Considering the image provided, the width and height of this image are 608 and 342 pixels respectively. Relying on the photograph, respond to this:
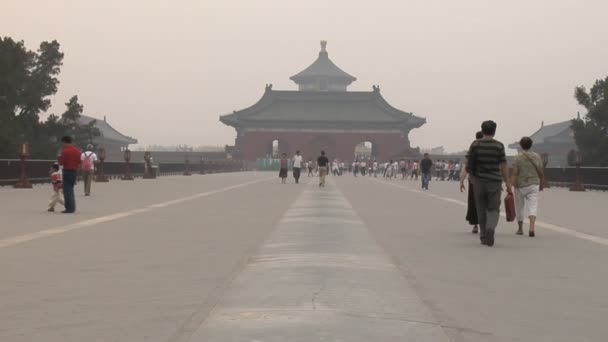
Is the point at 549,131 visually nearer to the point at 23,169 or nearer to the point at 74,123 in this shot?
the point at 74,123

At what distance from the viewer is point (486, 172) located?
11.7 m

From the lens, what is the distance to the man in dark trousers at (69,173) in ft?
55.7

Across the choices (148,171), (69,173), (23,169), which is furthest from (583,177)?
(69,173)

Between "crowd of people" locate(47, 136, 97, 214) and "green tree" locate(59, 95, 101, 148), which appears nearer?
"crowd of people" locate(47, 136, 97, 214)

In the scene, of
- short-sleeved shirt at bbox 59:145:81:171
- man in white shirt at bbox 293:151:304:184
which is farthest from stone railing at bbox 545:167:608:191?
short-sleeved shirt at bbox 59:145:81:171

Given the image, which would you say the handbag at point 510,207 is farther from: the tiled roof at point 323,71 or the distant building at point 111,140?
the tiled roof at point 323,71

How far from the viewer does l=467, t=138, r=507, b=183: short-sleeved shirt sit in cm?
1173

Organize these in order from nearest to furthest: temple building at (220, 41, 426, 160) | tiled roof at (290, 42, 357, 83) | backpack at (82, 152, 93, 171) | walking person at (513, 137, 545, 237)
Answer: walking person at (513, 137, 545, 237), backpack at (82, 152, 93, 171), temple building at (220, 41, 426, 160), tiled roof at (290, 42, 357, 83)

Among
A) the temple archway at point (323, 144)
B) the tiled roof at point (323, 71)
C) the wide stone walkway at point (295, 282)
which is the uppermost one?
the tiled roof at point (323, 71)

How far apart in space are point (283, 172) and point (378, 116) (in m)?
57.5

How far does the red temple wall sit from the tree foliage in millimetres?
44057

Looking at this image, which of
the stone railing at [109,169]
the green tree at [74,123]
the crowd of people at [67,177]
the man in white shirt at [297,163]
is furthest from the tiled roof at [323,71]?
the crowd of people at [67,177]

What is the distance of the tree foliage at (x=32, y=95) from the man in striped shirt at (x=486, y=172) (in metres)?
35.3

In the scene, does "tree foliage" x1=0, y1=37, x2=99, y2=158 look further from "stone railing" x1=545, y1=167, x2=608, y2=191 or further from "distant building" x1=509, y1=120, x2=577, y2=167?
"distant building" x1=509, y1=120, x2=577, y2=167
